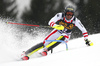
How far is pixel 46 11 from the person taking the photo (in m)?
24.0

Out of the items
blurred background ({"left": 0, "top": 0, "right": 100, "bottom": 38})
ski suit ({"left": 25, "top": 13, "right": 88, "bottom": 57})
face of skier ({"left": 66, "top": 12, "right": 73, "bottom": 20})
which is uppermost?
blurred background ({"left": 0, "top": 0, "right": 100, "bottom": 38})

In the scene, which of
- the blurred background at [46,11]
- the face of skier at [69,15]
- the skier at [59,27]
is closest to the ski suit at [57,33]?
the skier at [59,27]

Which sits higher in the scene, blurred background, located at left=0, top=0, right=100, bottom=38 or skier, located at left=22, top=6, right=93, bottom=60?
blurred background, located at left=0, top=0, right=100, bottom=38

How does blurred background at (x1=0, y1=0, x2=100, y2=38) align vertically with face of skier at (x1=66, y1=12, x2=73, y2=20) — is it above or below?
above

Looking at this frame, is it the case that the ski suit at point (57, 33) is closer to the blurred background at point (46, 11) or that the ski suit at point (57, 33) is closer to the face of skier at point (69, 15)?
the face of skier at point (69, 15)

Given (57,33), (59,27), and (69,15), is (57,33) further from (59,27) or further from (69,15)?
Answer: (69,15)

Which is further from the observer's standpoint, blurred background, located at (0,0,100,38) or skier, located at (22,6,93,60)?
blurred background, located at (0,0,100,38)

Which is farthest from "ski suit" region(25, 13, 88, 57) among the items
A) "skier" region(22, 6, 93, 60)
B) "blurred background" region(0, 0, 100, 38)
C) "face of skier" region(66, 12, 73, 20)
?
"blurred background" region(0, 0, 100, 38)

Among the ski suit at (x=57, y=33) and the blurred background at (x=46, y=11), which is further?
the blurred background at (x=46, y=11)

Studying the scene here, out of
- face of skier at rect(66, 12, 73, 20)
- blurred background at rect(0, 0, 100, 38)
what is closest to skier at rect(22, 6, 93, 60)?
face of skier at rect(66, 12, 73, 20)

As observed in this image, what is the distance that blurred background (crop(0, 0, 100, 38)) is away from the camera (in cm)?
2161

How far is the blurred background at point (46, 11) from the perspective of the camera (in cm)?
2161

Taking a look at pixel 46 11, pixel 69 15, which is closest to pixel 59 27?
pixel 69 15

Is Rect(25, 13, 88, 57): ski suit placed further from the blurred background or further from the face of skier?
the blurred background
